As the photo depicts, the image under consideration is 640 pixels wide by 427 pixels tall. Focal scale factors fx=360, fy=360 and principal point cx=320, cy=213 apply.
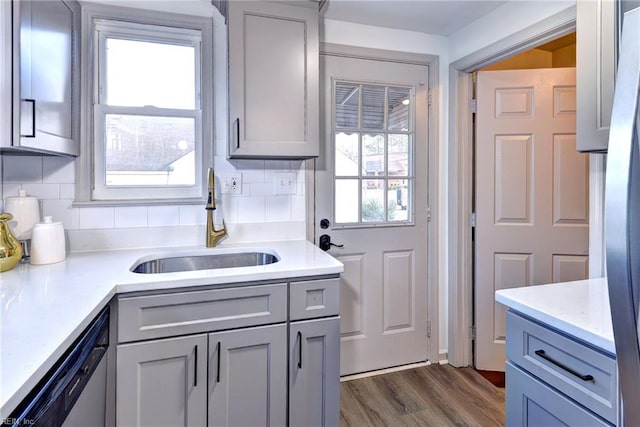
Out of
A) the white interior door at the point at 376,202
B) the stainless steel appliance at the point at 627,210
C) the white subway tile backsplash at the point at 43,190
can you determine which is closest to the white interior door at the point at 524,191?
the white interior door at the point at 376,202

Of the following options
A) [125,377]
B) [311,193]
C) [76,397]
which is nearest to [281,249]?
[311,193]

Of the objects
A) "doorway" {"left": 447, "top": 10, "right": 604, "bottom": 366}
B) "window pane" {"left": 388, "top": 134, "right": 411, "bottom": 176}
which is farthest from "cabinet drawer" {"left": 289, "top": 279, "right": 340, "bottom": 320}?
"doorway" {"left": 447, "top": 10, "right": 604, "bottom": 366}

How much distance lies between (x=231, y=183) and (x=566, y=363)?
170 cm

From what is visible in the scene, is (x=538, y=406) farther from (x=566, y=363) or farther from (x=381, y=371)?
(x=381, y=371)

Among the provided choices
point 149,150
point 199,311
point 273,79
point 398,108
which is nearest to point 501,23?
point 398,108

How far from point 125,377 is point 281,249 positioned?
0.88 metres

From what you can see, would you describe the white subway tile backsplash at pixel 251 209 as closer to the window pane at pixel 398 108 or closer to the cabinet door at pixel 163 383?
the cabinet door at pixel 163 383

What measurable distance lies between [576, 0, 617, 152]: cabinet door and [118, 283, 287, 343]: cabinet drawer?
1212 mm

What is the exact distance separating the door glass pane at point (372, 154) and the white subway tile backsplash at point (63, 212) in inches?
64.3

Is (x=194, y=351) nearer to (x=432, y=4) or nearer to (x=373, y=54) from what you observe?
(x=373, y=54)

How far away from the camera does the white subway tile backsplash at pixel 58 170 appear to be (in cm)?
176

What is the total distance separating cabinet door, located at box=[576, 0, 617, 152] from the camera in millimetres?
1088

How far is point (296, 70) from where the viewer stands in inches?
72.8

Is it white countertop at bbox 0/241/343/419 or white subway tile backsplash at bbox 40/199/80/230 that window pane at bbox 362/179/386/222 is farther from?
white subway tile backsplash at bbox 40/199/80/230
